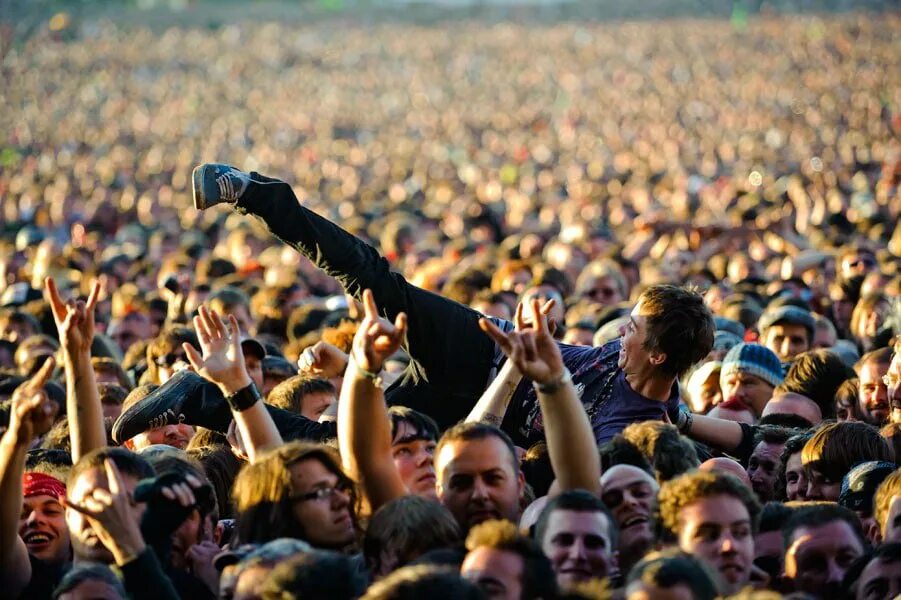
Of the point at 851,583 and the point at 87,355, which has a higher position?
the point at 87,355

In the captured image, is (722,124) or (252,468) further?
(722,124)

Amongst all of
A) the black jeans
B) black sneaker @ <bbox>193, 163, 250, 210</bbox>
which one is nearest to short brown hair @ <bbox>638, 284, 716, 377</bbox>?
the black jeans

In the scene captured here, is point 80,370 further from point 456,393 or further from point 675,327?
point 675,327

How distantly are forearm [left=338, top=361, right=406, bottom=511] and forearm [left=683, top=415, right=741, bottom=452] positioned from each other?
1994 mm

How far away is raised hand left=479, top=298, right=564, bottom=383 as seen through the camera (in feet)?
18.8

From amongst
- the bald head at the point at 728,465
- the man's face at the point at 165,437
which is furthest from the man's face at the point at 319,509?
the man's face at the point at 165,437

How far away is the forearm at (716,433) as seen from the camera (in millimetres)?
7609

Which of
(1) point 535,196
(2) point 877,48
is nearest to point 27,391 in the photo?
(1) point 535,196

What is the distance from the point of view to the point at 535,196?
90.2 ft

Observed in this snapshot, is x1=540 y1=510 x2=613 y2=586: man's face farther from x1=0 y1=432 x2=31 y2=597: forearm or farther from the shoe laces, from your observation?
the shoe laces

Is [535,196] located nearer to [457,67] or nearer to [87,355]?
[87,355]

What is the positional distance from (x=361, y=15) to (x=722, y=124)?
51.9 meters

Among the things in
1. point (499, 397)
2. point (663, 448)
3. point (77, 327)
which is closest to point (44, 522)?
point (77, 327)

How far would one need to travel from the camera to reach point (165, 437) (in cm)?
815
